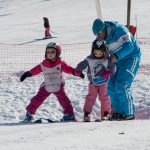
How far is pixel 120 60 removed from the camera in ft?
24.3

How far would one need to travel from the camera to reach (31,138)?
5012 mm

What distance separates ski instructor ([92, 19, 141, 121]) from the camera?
711cm

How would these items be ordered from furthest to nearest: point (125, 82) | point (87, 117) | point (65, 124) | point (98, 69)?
point (125, 82) → point (87, 117) → point (98, 69) → point (65, 124)

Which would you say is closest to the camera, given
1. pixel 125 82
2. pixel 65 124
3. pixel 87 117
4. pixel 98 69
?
pixel 65 124

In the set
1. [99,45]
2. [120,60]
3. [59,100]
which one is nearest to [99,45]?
[99,45]

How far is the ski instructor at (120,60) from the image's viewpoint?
7.11m

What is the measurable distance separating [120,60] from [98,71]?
0.52 m

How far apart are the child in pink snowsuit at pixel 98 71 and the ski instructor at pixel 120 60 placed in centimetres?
14

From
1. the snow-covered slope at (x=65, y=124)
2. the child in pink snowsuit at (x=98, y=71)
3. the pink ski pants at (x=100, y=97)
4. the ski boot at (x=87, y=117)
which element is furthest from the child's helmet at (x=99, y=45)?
the snow-covered slope at (x=65, y=124)

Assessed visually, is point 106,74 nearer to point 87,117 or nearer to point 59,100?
point 87,117

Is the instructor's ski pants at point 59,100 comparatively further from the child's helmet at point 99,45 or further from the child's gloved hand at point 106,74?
the child's helmet at point 99,45

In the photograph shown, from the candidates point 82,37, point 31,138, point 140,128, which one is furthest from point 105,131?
point 82,37

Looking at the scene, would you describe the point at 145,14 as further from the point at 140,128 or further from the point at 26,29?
the point at 140,128

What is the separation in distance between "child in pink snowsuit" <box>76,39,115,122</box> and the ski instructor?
0.45ft
